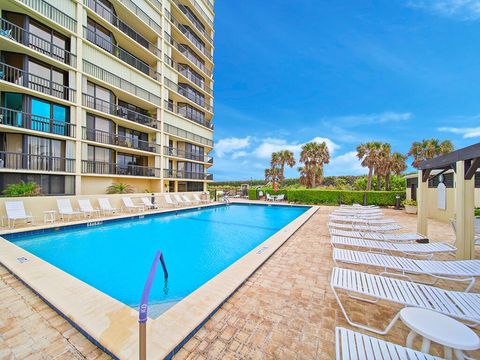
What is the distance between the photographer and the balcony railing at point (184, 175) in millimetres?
18781

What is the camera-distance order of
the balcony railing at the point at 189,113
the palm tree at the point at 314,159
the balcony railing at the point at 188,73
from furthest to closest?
the palm tree at the point at 314,159
the balcony railing at the point at 189,113
the balcony railing at the point at 188,73

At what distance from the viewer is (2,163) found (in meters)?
9.72

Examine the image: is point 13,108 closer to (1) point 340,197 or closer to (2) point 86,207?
(2) point 86,207

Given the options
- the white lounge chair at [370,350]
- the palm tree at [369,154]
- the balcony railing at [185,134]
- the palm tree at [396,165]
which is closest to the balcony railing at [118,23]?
the balcony railing at [185,134]

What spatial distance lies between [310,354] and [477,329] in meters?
2.38

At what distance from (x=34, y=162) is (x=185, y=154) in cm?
1173

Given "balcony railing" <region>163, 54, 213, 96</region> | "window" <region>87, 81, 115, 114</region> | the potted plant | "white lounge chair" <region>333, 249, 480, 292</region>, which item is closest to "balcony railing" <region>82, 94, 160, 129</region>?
"window" <region>87, 81, 115, 114</region>

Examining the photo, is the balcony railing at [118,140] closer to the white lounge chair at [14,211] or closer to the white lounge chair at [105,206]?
the white lounge chair at [105,206]

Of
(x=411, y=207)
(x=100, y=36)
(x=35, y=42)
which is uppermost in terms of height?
(x=100, y=36)

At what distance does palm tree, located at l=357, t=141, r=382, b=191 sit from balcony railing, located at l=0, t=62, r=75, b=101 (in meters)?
26.3

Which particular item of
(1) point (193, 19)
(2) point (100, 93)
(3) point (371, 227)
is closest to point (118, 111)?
(2) point (100, 93)

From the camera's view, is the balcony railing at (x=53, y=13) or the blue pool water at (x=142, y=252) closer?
the blue pool water at (x=142, y=252)

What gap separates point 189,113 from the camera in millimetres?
21938

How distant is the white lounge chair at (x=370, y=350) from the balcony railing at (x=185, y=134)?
1908 cm
